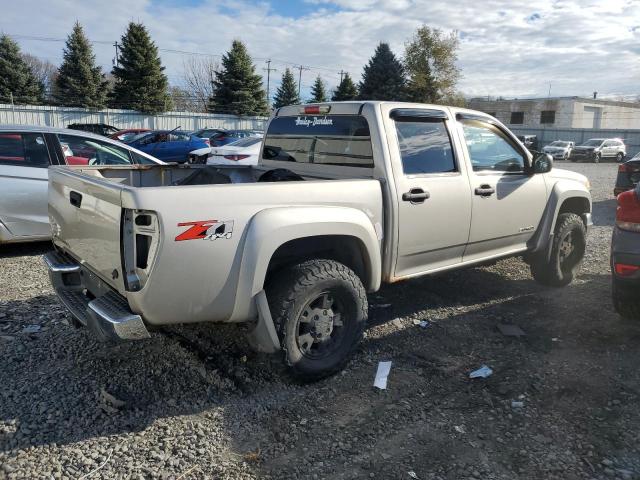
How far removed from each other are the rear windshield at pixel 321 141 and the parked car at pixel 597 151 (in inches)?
1442

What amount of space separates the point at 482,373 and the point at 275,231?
6.29 feet

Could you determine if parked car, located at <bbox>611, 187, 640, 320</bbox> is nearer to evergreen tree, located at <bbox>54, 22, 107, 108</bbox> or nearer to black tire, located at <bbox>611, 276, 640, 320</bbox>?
black tire, located at <bbox>611, 276, 640, 320</bbox>

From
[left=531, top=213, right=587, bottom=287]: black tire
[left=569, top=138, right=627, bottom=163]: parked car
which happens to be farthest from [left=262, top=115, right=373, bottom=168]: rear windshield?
[left=569, top=138, right=627, bottom=163]: parked car

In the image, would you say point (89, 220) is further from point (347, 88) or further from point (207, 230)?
point (347, 88)

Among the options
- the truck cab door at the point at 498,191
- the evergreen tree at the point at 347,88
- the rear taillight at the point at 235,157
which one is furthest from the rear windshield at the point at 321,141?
the evergreen tree at the point at 347,88

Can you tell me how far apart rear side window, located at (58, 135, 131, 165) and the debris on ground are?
544 centimetres

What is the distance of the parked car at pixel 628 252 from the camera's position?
4.20m

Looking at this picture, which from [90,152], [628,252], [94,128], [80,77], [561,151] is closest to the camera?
[628,252]

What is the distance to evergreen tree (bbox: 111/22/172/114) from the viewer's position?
42.3m

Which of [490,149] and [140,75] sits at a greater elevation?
[140,75]

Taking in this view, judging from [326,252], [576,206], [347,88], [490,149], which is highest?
[347,88]

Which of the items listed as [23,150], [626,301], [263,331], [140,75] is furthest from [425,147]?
[140,75]

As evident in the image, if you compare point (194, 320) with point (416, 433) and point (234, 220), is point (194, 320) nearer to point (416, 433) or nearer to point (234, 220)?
point (234, 220)

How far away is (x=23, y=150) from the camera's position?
642 centimetres
